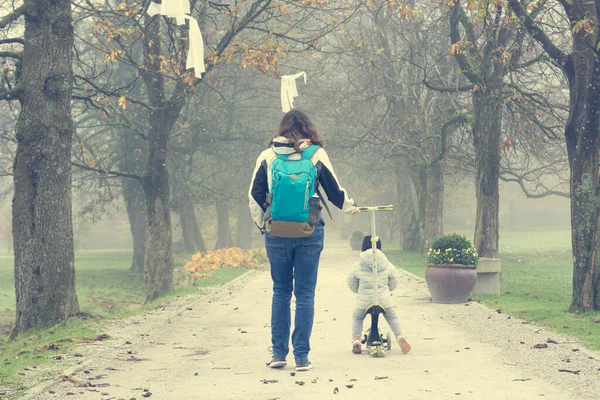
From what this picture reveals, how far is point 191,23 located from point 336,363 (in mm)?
6409

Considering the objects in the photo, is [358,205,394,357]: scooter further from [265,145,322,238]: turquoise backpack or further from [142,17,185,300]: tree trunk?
[142,17,185,300]: tree trunk

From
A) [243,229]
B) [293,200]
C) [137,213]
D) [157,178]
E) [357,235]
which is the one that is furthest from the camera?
[243,229]

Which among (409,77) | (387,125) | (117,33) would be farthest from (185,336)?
(387,125)

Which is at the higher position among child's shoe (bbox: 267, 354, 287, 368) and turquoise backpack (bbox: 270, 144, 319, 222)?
turquoise backpack (bbox: 270, 144, 319, 222)

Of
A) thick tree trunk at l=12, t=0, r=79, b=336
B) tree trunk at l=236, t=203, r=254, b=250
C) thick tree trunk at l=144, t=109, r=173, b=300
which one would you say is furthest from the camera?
tree trunk at l=236, t=203, r=254, b=250

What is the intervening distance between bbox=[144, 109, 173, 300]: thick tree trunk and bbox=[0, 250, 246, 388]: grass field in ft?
1.76

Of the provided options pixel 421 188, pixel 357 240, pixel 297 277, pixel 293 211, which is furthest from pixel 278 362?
pixel 357 240

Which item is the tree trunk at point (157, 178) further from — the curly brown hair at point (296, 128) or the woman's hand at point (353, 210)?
the woman's hand at point (353, 210)

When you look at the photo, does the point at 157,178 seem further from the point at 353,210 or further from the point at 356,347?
the point at 353,210

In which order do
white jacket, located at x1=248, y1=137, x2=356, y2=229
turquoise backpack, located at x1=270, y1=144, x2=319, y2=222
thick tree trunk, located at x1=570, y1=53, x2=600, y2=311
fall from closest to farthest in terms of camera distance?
turquoise backpack, located at x1=270, y1=144, x2=319, y2=222, white jacket, located at x1=248, y1=137, x2=356, y2=229, thick tree trunk, located at x1=570, y1=53, x2=600, y2=311

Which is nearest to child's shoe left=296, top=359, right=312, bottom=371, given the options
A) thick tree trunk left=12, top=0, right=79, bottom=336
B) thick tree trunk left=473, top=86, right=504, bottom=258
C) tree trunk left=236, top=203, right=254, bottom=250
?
thick tree trunk left=12, top=0, right=79, bottom=336

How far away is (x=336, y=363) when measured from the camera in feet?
28.8

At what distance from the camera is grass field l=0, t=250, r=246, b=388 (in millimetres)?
9930

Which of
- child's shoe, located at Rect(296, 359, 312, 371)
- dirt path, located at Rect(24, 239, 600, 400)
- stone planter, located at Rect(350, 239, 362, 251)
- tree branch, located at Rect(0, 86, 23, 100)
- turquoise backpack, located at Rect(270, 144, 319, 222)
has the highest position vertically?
tree branch, located at Rect(0, 86, 23, 100)
